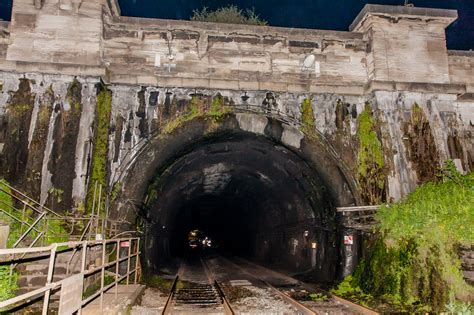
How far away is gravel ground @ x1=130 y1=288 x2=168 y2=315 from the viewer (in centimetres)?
820

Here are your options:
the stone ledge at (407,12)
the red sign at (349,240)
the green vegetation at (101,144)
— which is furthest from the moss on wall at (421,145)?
the green vegetation at (101,144)

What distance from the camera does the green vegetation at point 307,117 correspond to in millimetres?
12000

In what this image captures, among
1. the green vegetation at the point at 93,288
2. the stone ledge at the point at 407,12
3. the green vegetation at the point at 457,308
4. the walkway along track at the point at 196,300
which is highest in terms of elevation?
the stone ledge at the point at 407,12

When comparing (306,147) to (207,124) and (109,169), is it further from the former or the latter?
(109,169)

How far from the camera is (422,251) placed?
8.77m

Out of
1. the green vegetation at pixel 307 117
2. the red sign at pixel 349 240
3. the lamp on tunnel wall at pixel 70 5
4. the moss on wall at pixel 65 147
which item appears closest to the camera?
the moss on wall at pixel 65 147

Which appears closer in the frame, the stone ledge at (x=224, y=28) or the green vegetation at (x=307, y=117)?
the stone ledge at (x=224, y=28)

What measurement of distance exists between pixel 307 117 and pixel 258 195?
32.0ft

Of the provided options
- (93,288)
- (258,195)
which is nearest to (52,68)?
(93,288)

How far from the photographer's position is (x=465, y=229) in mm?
8266

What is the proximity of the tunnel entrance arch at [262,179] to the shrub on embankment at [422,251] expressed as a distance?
1.83 metres

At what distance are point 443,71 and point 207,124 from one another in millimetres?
7865

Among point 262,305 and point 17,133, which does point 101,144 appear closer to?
point 17,133

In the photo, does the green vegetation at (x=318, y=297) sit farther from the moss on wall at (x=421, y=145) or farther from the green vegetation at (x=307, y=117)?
A: the green vegetation at (x=307, y=117)
